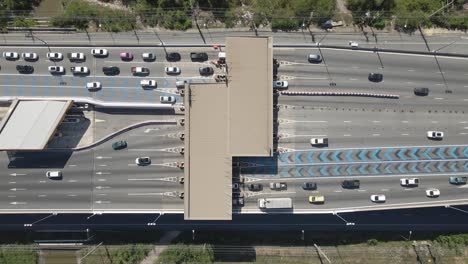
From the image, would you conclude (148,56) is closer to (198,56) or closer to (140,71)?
(140,71)

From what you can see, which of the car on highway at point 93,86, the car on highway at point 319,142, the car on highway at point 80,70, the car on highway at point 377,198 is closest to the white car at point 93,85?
the car on highway at point 93,86

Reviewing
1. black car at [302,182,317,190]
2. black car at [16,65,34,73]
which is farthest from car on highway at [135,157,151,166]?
black car at [302,182,317,190]

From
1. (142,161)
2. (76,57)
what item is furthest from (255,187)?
(76,57)

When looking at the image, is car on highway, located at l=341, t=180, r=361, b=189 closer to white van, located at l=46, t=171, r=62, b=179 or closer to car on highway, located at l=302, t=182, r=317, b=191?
car on highway, located at l=302, t=182, r=317, b=191

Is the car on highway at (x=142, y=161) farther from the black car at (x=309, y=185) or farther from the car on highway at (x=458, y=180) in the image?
the car on highway at (x=458, y=180)

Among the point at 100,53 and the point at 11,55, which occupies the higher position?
the point at 100,53
